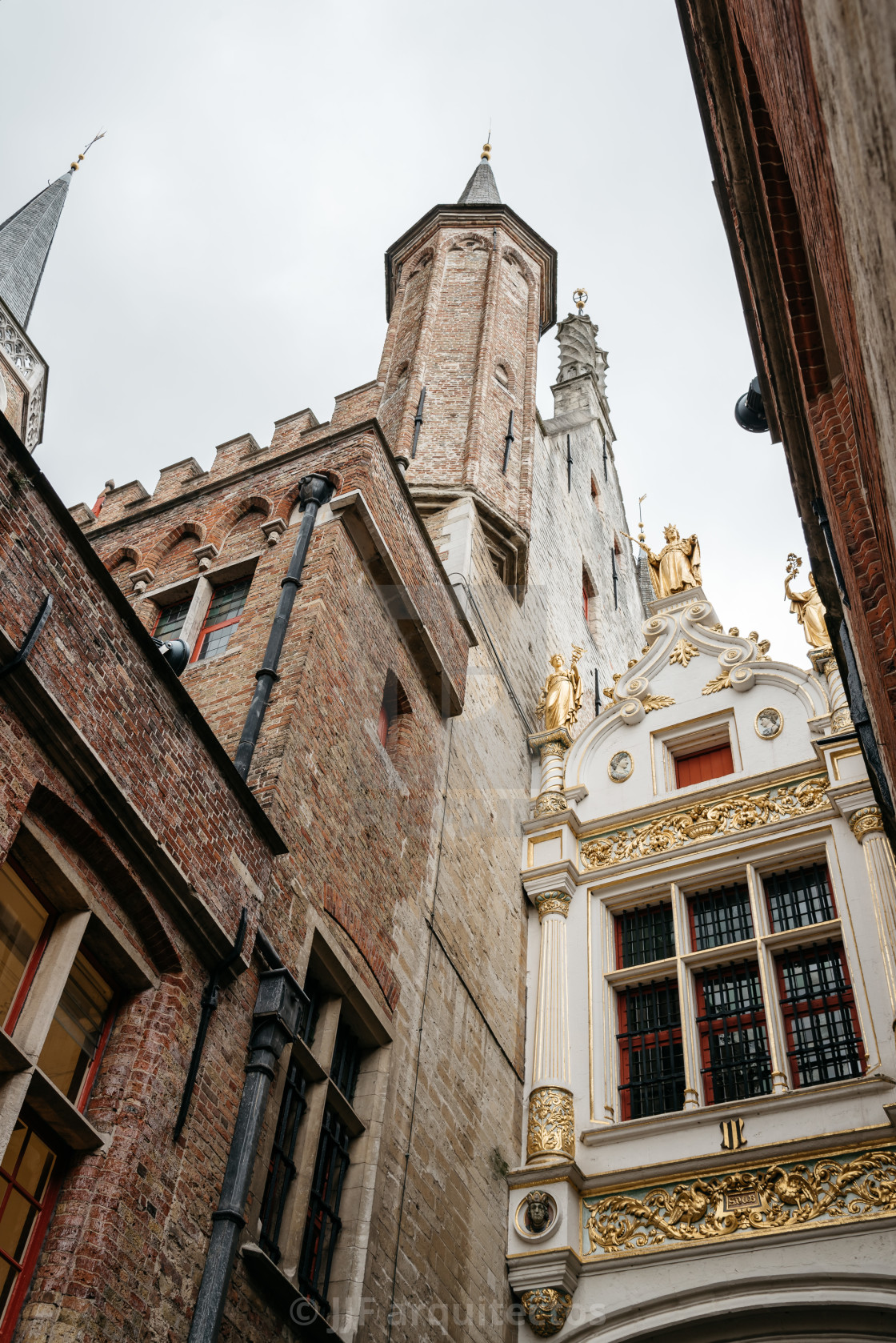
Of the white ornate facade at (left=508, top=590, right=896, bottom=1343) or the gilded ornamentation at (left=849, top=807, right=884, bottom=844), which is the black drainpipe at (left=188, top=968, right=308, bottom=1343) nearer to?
the white ornate facade at (left=508, top=590, right=896, bottom=1343)

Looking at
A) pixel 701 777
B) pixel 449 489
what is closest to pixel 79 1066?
pixel 701 777

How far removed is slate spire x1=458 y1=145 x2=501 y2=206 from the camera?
23.9 meters

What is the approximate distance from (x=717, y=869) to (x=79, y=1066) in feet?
27.0

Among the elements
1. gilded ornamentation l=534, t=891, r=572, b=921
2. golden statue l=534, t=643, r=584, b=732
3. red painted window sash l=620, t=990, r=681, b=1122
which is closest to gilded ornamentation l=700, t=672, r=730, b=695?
golden statue l=534, t=643, r=584, b=732

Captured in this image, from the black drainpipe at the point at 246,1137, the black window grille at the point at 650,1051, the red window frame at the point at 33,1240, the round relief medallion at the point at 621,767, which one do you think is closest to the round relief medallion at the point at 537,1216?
the black window grille at the point at 650,1051

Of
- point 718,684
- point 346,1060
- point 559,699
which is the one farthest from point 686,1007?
point 559,699

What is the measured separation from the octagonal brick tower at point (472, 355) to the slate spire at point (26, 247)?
1203 cm

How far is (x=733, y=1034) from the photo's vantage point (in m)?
12.3

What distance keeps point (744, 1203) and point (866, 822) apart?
13.0 feet

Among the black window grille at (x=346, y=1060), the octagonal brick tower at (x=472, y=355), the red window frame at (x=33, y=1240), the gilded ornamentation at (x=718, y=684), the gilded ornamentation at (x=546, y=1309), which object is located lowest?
the red window frame at (x=33, y=1240)

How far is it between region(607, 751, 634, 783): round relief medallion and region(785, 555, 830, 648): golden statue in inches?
102

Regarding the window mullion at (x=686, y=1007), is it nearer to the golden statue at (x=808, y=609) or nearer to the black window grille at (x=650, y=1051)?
A: the black window grille at (x=650, y=1051)

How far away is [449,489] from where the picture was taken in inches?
699

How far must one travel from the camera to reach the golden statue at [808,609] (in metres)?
15.1
